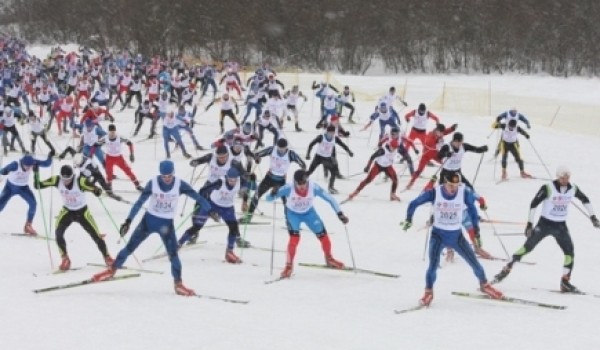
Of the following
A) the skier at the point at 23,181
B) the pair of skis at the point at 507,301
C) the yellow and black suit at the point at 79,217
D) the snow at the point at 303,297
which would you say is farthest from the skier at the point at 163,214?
the skier at the point at 23,181

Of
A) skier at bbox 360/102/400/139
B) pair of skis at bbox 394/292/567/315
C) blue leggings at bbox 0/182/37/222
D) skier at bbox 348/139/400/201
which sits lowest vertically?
pair of skis at bbox 394/292/567/315

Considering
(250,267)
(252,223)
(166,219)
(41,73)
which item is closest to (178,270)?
(166,219)

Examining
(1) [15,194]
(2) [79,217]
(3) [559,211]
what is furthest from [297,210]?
(1) [15,194]

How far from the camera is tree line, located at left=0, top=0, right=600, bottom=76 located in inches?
1874

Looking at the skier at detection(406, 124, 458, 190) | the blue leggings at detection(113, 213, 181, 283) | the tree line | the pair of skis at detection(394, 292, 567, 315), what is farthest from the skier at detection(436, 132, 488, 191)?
the tree line

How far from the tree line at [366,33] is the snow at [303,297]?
3462 centimetres

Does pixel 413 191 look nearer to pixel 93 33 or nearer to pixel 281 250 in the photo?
pixel 281 250

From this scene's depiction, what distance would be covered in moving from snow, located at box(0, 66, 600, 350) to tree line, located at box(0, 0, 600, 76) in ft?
114

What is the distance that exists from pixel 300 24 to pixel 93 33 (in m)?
20.7

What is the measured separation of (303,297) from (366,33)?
45995 millimetres

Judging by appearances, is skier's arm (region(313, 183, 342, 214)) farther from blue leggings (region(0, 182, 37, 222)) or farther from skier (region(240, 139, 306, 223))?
blue leggings (region(0, 182, 37, 222))

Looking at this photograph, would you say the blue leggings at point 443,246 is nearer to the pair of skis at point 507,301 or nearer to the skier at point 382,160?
the pair of skis at point 507,301

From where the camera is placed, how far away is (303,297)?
9.10 meters

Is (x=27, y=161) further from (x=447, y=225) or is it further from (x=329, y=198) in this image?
(x=447, y=225)
